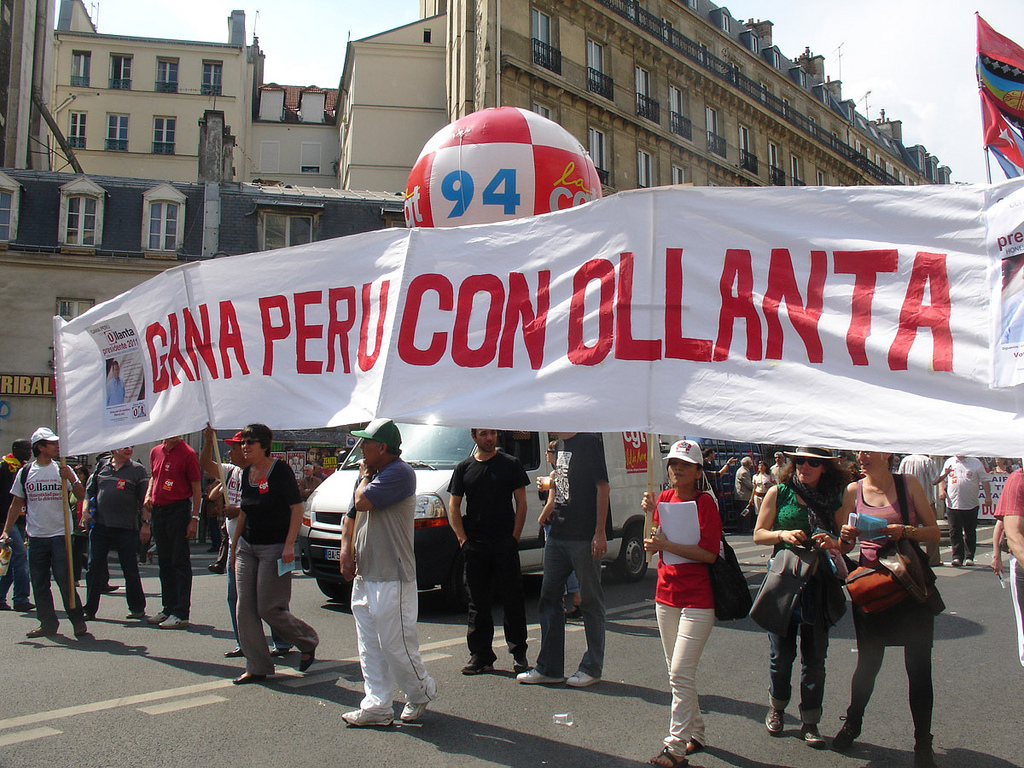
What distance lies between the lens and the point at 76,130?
39.0m

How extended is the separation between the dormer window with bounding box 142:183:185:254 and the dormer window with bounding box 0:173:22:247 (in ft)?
11.1

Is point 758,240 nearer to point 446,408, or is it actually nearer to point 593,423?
point 593,423

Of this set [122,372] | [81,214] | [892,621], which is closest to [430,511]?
Answer: [122,372]

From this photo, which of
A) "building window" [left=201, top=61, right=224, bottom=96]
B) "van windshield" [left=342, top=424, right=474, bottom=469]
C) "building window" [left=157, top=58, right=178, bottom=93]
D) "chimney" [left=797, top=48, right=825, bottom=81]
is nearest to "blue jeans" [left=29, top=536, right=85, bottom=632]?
"van windshield" [left=342, top=424, right=474, bottom=469]

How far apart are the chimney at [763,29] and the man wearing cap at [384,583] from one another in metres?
42.0

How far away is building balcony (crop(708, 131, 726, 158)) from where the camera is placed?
112ft

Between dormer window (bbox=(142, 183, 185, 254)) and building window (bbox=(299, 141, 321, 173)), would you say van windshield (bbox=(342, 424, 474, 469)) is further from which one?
building window (bbox=(299, 141, 321, 173))

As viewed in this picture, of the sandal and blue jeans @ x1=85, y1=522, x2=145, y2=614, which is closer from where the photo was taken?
the sandal

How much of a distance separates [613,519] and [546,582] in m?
4.24

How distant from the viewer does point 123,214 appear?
85.4ft

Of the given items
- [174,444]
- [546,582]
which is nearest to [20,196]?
[174,444]

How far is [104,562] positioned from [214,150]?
885 inches

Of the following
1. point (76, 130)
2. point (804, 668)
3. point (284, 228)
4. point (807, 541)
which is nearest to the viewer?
point (807, 541)

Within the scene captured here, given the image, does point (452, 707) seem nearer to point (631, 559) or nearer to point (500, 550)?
point (500, 550)
